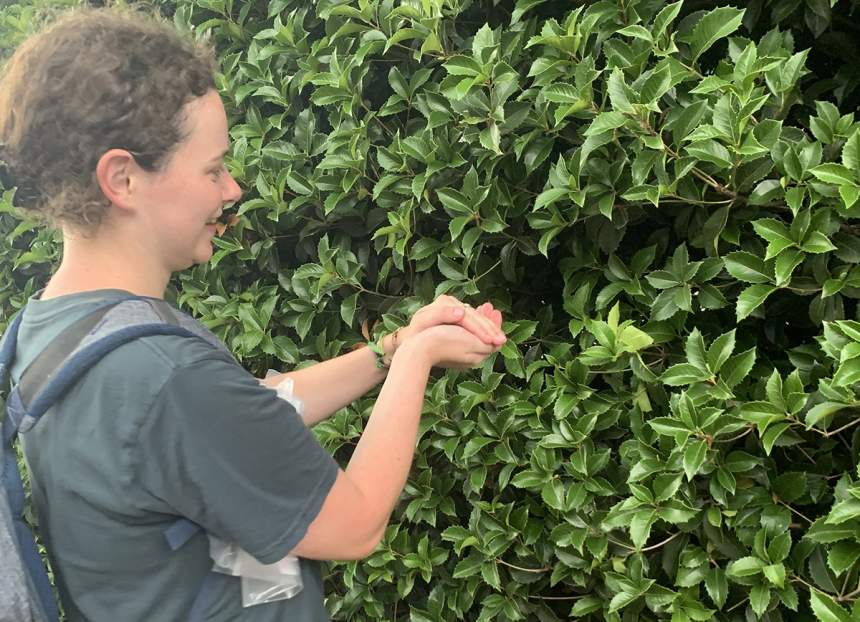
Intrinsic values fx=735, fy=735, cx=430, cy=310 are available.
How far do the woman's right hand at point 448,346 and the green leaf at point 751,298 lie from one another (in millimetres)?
573

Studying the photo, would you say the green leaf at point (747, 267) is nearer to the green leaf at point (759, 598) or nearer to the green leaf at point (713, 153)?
the green leaf at point (713, 153)

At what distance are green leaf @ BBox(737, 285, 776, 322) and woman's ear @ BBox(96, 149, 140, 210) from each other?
1.30 metres

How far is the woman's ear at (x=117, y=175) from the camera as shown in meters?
1.47

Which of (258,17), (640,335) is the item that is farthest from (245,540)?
(258,17)

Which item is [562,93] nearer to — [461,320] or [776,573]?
[461,320]

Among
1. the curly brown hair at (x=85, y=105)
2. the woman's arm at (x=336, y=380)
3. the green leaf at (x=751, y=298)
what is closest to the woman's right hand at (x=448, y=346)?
the woman's arm at (x=336, y=380)

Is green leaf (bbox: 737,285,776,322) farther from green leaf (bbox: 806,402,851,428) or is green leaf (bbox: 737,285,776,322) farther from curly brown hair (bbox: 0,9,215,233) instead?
curly brown hair (bbox: 0,9,215,233)

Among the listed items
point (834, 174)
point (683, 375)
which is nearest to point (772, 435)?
point (683, 375)

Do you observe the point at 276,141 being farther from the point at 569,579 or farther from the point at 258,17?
the point at 569,579

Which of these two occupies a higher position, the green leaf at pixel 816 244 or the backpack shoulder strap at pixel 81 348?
the backpack shoulder strap at pixel 81 348

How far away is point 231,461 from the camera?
129 cm

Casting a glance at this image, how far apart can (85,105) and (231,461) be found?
2.49ft

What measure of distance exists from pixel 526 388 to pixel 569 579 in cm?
57

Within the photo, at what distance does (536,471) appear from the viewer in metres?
2.03
